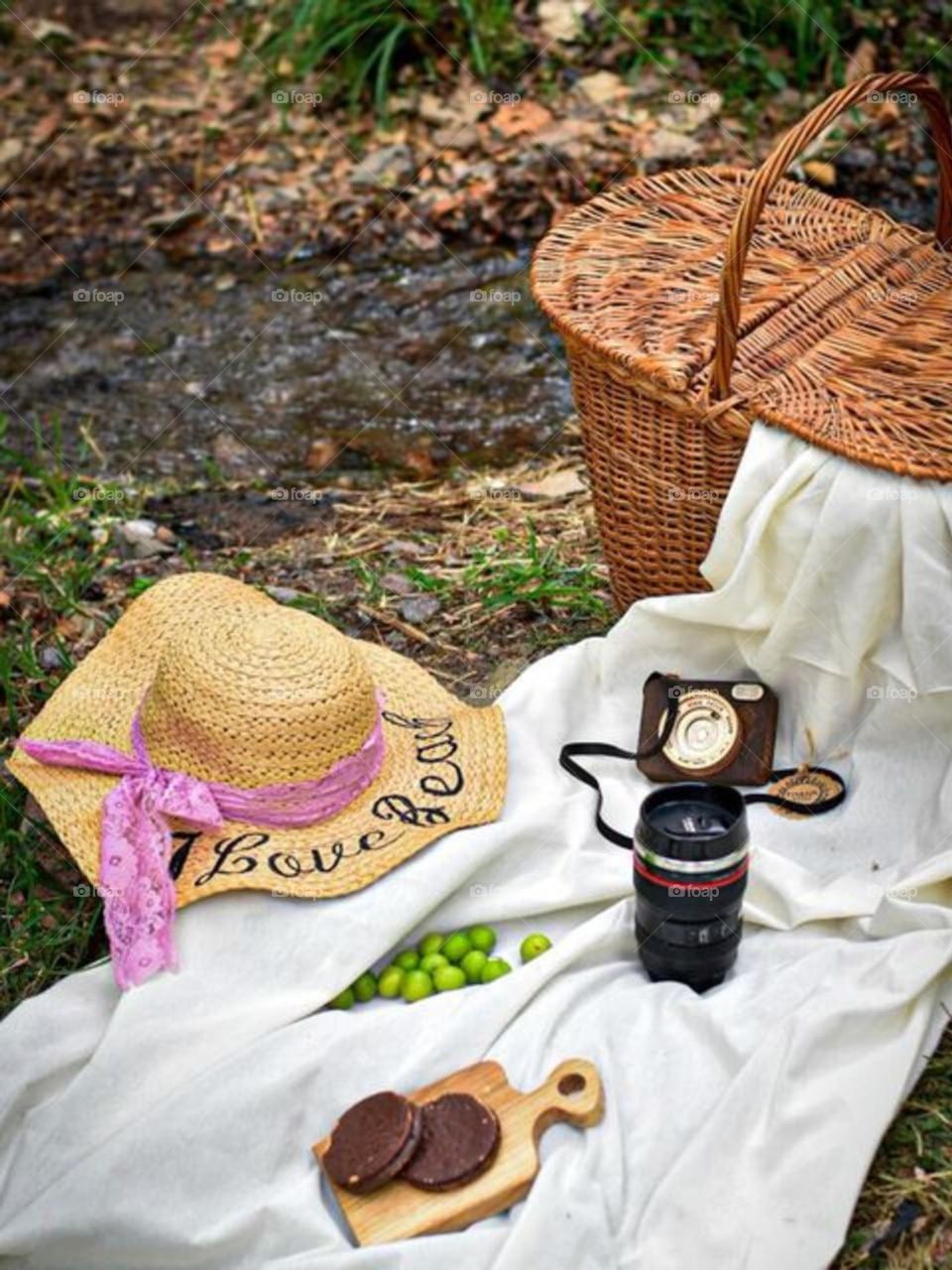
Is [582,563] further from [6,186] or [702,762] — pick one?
[6,186]

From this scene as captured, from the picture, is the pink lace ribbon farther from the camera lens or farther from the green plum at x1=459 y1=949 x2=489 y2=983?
the camera lens

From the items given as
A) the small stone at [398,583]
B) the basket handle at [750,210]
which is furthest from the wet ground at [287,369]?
the basket handle at [750,210]

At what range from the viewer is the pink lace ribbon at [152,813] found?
262 cm

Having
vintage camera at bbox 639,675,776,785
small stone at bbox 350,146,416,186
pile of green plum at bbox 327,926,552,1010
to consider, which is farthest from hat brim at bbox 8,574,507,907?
small stone at bbox 350,146,416,186

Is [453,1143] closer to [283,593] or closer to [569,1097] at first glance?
[569,1097]

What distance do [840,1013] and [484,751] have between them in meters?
0.83

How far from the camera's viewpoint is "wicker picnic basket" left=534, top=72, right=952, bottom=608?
2807 mm

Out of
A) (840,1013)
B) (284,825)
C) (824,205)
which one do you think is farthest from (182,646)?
(824,205)

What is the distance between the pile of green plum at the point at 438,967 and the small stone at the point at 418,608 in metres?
1.05

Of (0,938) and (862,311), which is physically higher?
(862,311)

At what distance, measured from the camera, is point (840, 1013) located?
8.01 ft

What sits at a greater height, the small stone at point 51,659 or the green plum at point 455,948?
the green plum at point 455,948

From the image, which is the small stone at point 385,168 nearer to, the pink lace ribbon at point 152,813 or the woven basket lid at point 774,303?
the woven basket lid at point 774,303

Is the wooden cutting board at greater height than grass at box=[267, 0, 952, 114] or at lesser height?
lesser
